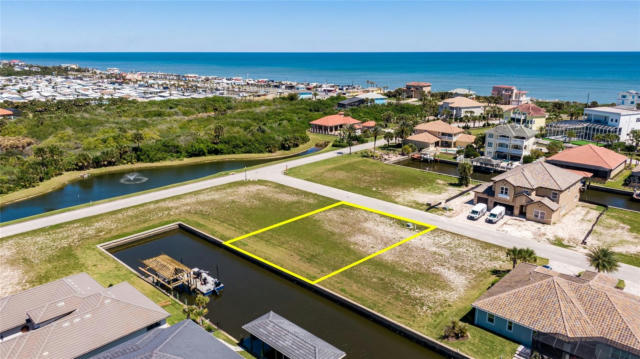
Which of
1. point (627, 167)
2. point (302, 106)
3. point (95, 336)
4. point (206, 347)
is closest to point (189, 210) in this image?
point (95, 336)

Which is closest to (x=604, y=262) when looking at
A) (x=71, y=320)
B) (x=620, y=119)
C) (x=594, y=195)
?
(x=594, y=195)

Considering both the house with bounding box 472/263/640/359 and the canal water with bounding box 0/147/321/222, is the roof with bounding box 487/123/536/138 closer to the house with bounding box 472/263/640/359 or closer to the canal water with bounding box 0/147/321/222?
the canal water with bounding box 0/147/321/222

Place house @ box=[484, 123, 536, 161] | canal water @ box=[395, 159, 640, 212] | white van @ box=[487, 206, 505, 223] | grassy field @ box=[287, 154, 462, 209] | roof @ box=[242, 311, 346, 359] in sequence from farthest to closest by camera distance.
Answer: house @ box=[484, 123, 536, 161] < grassy field @ box=[287, 154, 462, 209] < canal water @ box=[395, 159, 640, 212] < white van @ box=[487, 206, 505, 223] < roof @ box=[242, 311, 346, 359]

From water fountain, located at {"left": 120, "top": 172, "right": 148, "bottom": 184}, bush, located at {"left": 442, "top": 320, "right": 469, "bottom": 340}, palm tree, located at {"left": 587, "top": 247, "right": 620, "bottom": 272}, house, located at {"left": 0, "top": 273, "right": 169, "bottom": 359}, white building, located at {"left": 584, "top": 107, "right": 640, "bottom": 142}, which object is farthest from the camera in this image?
white building, located at {"left": 584, "top": 107, "right": 640, "bottom": 142}

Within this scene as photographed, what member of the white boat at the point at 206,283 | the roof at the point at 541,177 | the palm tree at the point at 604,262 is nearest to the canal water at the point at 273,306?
the white boat at the point at 206,283

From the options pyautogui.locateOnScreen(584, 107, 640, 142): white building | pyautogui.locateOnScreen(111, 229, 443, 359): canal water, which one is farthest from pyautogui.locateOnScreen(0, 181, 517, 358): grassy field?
pyautogui.locateOnScreen(584, 107, 640, 142): white building

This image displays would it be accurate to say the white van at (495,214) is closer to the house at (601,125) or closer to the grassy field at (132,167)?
the grassy field at (132,167)

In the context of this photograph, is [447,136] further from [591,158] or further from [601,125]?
[601,125]
